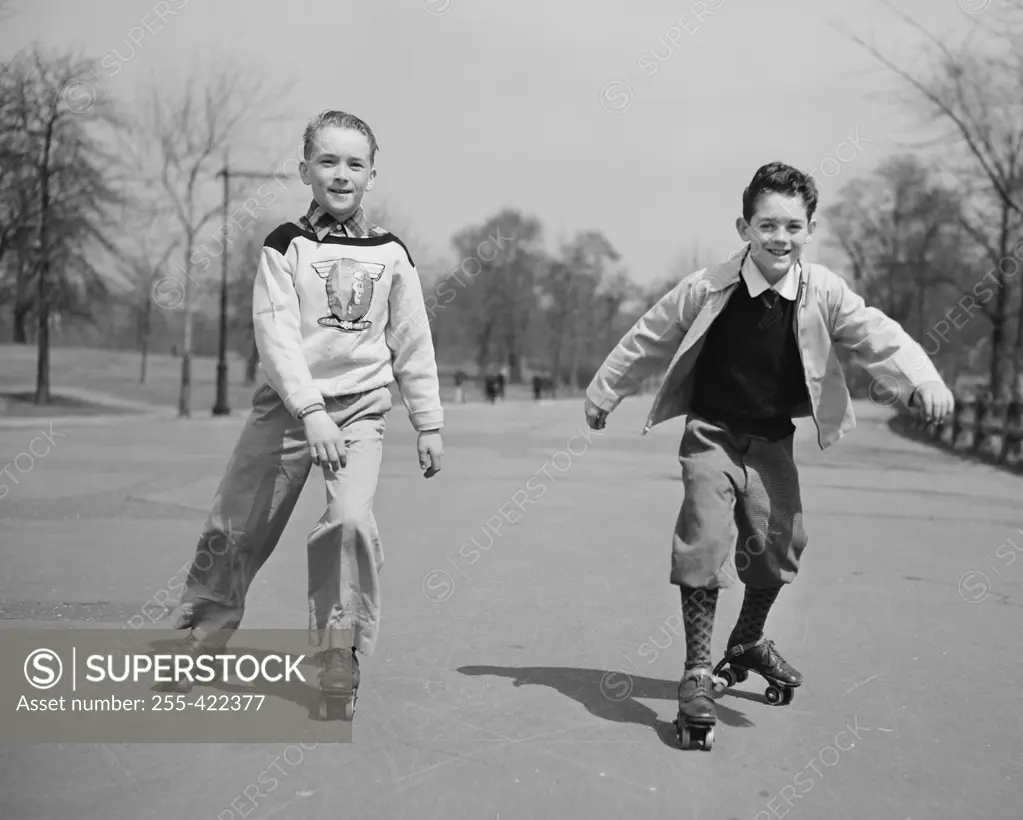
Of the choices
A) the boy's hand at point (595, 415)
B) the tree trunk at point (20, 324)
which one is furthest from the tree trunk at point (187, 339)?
the boy's hand at point (595, 415)

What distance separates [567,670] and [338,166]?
2.03 meters

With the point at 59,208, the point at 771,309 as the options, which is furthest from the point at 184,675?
the point at 59,208

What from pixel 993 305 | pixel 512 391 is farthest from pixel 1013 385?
pixel 512 391

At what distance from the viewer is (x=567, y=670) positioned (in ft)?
14.0

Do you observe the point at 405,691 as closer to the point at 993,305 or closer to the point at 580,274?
the point at 993,305

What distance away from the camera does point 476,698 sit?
12.5 feet

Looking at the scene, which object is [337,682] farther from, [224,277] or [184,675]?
[224,277]

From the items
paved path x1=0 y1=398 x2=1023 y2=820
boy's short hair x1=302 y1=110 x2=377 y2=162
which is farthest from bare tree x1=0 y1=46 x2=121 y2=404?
boy's short hair x1=302 y1=110 x2=377 y2=162

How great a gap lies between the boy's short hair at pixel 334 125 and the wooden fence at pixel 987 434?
11136 millimetres

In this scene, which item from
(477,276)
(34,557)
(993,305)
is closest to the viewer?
(34,557)

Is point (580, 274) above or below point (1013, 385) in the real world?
above

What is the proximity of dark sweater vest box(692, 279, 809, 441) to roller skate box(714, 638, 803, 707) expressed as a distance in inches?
30.2

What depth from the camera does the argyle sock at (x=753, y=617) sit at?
398cm

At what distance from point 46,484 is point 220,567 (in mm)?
7358
